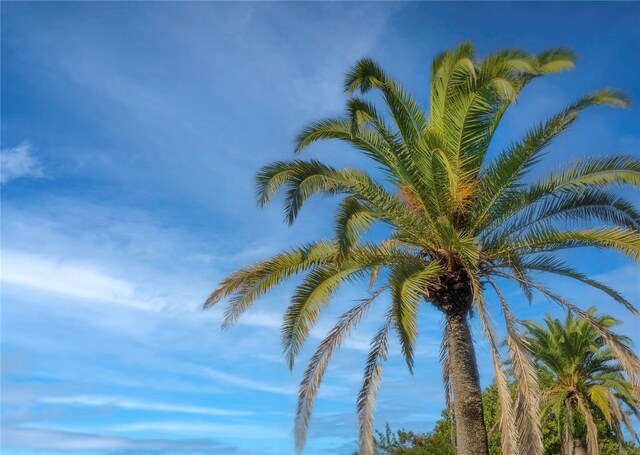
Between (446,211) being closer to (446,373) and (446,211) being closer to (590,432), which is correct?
(446,373)

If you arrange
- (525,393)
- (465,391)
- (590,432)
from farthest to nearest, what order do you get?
(590,432) < (465,391) < (525,393)

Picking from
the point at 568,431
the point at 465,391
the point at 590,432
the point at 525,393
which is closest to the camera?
the point at 525,393

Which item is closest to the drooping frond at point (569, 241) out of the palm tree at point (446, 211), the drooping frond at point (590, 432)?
the palm tree at point (446, 211)

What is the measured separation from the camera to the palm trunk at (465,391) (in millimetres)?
12922

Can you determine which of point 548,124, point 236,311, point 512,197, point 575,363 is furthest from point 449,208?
point 575,363

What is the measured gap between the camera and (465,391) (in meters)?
13.2

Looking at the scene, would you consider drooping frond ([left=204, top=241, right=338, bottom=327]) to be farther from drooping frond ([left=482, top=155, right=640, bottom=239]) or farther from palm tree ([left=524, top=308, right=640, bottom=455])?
palm tree ([left=524, top=308, right=640, bottom=455])

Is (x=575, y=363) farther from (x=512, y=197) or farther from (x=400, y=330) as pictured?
(x=400, y=330)

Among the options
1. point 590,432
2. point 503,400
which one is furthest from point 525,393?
point 590,432

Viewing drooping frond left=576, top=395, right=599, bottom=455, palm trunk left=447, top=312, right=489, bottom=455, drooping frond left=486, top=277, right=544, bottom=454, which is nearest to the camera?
drooping frond left=486, top=277, right=544, bottom=454

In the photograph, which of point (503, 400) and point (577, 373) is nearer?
point (503, 400)

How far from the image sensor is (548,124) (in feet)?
43.2

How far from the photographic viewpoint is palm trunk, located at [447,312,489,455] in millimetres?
12922

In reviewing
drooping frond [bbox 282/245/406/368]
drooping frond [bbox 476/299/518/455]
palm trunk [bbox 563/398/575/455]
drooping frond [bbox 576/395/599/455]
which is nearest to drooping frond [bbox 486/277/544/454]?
drooping frond [bbox 476/299/518/455]
